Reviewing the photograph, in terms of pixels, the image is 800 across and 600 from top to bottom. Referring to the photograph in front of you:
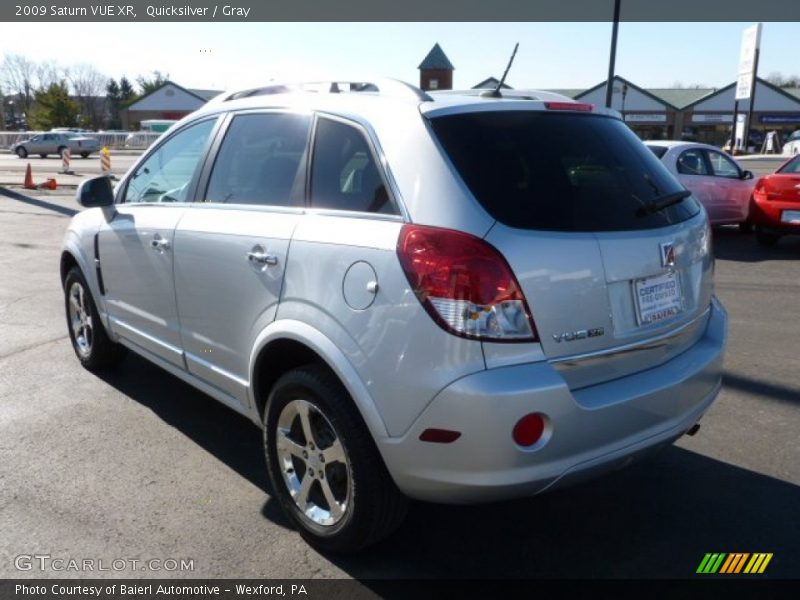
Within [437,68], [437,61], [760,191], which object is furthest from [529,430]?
[437,61]

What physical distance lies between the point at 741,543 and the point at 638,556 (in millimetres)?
476

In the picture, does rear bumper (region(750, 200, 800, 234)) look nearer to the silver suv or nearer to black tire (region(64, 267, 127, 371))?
the silver suv

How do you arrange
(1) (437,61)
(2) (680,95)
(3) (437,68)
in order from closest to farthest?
(3) (437,68)
(1) (437,61)
(2) (680,95)

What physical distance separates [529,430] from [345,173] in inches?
51.2

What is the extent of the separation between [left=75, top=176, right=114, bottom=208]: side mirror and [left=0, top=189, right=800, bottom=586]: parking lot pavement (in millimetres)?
1307

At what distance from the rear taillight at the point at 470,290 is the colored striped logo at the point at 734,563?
1327 mm

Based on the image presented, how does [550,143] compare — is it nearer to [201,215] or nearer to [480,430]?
[480,430]

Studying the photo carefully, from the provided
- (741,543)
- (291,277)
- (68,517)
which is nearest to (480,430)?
(291,277)

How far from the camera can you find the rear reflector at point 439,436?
2473 mm

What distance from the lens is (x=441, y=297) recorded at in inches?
97.1

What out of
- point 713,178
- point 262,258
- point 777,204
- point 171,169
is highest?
point 171,169

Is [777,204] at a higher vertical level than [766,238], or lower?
higher

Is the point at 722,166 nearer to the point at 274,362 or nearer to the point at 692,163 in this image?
the point at 692,163

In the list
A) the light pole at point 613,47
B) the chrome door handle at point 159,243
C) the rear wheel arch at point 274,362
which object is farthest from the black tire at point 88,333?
the light pole at point 613,47
